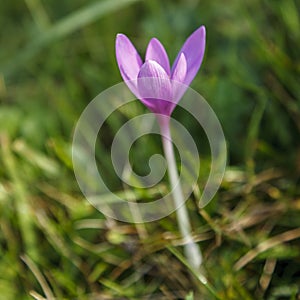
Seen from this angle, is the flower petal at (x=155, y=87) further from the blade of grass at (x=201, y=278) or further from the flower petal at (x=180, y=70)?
the blade of grass at (x=201, y=278)

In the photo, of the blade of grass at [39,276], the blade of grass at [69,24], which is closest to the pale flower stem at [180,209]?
the blade of grass at [39,276]

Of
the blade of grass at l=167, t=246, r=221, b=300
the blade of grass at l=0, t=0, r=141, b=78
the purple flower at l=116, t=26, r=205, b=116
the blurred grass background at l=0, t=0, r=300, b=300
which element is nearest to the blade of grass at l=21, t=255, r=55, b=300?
the blurred grass background at l=0, t=0, r=300, b=300

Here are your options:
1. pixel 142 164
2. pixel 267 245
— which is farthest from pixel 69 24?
pixel 267 245

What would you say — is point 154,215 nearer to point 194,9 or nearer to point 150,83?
point 150,83

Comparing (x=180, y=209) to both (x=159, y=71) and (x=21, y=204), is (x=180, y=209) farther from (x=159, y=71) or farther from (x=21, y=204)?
(x=21, y=204)

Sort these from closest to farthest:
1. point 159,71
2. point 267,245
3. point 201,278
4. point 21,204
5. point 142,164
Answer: point 159,71
point 201,278
point 267,245
point 21,204
point 142,164

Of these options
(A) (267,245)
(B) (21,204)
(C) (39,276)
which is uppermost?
(B) (21,204)
